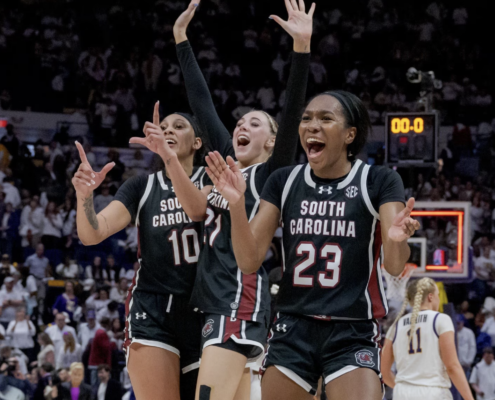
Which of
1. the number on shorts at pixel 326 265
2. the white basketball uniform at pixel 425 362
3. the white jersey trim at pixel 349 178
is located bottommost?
the white basketball uniform at pixel 425 362

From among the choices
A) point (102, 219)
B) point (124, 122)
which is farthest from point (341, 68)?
point (102, 219)

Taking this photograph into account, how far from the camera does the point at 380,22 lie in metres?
21.5

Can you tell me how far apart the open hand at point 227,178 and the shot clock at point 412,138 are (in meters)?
7.28

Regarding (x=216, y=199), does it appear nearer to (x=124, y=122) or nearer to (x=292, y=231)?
(x=292, y=231)

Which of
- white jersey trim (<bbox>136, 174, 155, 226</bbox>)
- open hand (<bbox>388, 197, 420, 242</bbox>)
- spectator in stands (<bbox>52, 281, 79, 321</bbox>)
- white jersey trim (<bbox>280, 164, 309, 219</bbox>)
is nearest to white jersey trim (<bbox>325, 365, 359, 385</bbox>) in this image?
open hand (<bbox>388, 197, 420, 242</bbox>)

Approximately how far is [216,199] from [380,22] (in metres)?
18.1

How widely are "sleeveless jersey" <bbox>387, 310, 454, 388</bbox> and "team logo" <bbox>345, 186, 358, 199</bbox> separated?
135 inches

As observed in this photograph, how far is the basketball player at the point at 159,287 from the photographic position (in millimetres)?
4430

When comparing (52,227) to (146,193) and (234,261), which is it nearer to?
(146,193)

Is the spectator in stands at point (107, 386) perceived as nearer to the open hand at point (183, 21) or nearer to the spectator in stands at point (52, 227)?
the spectator in stands at point (52, 227)

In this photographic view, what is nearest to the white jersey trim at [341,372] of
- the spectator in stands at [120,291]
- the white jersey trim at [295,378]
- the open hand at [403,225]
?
the white jersey trim at [295,378]

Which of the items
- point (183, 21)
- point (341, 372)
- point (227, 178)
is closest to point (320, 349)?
point (341, 372)

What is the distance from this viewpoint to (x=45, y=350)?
1268 cm

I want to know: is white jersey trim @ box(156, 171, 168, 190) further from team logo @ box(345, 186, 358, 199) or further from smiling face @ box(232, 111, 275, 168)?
team logo @ box(345, 186, 358, 199)
